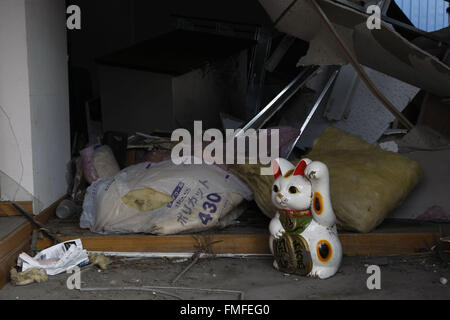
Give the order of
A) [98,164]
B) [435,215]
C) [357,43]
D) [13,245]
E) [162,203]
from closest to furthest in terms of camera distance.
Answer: [13,245]
[357,43]
[162,203]
[435,215]
[98,164]

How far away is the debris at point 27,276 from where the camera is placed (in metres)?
2.17

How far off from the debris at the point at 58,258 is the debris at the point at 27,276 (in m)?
0.06

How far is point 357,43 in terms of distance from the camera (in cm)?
255

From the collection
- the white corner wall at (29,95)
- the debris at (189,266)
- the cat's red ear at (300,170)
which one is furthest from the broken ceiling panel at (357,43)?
the white corner wall at (29,95)

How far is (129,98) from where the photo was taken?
4613 mm

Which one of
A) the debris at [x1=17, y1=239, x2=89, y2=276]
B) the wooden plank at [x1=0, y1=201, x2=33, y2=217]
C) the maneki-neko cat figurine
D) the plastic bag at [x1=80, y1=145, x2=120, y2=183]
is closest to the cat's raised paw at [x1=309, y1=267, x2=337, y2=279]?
the maneki-neko cat figurine

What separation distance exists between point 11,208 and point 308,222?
1587 millimetres

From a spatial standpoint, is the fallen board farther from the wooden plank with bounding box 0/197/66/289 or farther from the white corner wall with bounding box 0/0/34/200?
the white corner wall with bounding box 0/0/34/200

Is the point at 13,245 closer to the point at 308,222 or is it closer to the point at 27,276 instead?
the point at 27,276

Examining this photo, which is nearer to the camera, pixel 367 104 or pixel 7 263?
pixel 7 263

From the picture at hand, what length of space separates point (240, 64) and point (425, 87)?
2.37 meters

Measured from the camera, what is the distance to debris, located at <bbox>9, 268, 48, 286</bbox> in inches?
85.4

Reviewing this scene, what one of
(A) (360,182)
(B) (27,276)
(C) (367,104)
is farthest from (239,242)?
(C) (367,104)

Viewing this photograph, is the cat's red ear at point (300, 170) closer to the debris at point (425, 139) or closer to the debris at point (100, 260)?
the debris at point (100, 260)
